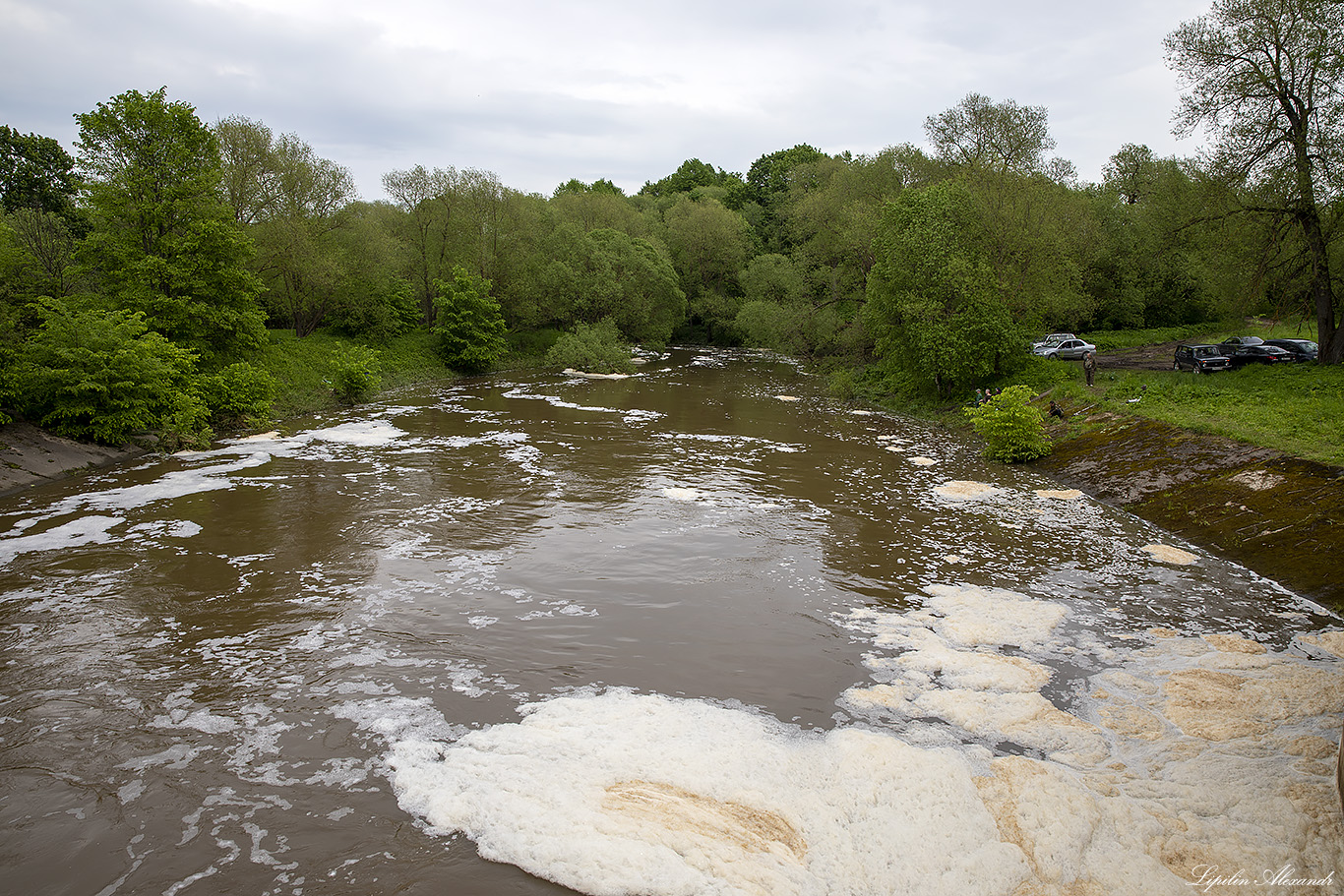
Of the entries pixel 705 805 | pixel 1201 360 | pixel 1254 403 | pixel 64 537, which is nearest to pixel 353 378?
pixel 64 537

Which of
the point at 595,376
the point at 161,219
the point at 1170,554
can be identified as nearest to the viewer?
the point at 1170,554

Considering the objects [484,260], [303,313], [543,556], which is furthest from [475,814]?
[484,260]

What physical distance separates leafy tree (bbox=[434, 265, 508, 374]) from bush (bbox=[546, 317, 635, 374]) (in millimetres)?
4945

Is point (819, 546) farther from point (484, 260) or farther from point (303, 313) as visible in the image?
point (484, 260)

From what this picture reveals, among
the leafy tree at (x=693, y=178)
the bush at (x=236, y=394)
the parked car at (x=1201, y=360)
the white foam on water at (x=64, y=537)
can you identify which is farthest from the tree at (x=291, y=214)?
the leafy tree at (x=693, y=178)

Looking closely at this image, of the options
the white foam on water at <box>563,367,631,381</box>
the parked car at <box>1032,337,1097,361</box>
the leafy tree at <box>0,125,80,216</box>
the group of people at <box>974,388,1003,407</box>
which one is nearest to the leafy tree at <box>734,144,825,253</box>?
the white foam on water at <box>563,367,631,381</box>

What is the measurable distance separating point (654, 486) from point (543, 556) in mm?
6425

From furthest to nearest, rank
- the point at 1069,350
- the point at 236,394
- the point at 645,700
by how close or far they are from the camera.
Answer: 1. the point at 1069,350
2. the point at 236,394
3. the point at 645,700

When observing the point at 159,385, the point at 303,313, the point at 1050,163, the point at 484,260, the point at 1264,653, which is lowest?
the point at 1264,653

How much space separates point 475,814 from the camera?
7.09m

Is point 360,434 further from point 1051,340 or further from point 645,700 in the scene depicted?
point 1051,340

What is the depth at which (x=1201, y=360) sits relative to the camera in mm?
30156

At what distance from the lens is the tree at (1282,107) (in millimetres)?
23375

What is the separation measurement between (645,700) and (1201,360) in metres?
32.4
